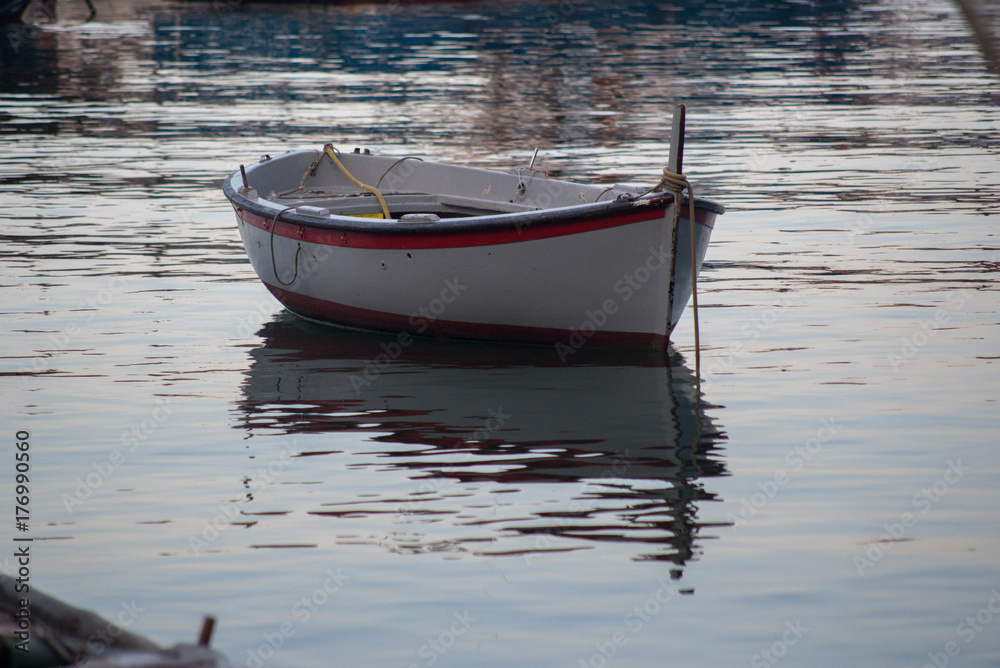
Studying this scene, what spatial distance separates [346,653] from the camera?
5113 millimetres

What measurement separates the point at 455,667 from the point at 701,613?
1157 mm

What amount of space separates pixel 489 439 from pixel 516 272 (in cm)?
175

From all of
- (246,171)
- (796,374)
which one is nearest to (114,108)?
(246,171)

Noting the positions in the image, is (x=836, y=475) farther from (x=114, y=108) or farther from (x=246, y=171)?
(x=114, y=108)
